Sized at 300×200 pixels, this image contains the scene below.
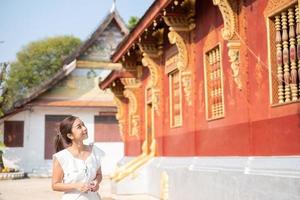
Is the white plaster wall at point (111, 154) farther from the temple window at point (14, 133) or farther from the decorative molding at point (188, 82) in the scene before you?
the decorative molding at point (188, 82)

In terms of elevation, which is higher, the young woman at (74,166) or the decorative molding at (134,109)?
the decorative molding at (134,109)

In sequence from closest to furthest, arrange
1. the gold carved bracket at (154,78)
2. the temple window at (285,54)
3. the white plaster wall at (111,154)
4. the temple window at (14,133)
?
the temple window at (285,54)
the gold carved bracket at (154,78)
the temple window at (14,133)
the white plaster wall at (111,154)

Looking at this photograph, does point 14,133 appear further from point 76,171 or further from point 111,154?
point 76,171

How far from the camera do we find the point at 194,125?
8.98 metres

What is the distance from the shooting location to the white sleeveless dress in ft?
11.5

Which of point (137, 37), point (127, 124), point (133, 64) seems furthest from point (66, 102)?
point (137, 37)

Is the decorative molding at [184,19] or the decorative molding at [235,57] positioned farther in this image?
the decorative molding at [184,19]

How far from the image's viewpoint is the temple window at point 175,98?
1030 cm

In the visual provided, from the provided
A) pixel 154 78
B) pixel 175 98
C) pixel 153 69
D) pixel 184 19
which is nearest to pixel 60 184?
pixel 184 19

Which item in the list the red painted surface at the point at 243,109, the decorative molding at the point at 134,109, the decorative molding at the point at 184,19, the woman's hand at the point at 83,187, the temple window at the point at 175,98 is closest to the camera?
the woman's hand at the point at 83,187

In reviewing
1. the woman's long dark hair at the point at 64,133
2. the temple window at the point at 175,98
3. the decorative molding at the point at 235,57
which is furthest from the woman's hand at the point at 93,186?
the temple window at the point at 175,98

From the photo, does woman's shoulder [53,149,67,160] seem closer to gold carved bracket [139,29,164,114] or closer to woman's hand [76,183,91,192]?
woman's hand [76,183,91,192]

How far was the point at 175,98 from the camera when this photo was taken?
10586 mm

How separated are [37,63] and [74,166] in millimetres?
36811
